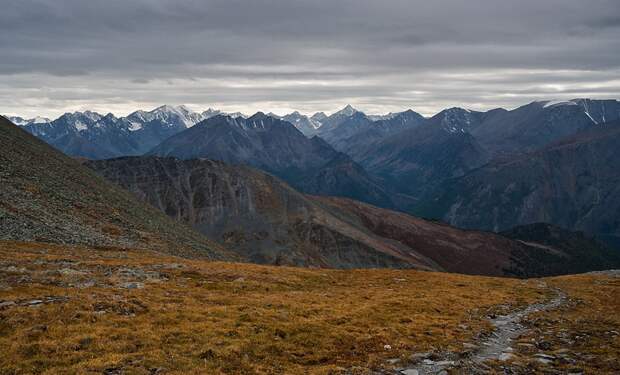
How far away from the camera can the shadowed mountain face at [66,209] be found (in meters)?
62.3

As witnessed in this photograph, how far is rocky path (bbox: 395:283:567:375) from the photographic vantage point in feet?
76.0

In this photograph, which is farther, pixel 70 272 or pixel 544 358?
pixel 70 272

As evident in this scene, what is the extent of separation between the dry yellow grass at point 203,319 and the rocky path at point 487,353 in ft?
4.33

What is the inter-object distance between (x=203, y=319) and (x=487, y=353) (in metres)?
17.3

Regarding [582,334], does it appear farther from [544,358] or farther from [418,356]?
[418,356]

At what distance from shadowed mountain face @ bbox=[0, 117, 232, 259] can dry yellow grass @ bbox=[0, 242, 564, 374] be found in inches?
529

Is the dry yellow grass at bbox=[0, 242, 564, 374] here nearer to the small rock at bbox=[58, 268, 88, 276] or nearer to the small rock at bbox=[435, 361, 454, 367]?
the small rock at bbox=[58, 268, 88, 276]

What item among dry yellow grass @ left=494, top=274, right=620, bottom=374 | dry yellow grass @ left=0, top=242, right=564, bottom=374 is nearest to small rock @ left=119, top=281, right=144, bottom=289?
dry yellow grass @ left=0, top=242, right=564, bottom=374

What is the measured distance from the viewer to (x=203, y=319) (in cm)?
2981

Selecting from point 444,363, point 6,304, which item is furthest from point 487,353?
point 6,304

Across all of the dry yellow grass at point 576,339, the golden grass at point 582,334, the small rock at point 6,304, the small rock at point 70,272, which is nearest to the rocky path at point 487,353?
the dry yellow grass at point 576,339

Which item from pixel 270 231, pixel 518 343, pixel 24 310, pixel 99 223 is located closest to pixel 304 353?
pixel 518 343

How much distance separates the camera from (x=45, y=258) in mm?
43531

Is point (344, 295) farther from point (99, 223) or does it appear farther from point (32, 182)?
point (32, 182)
